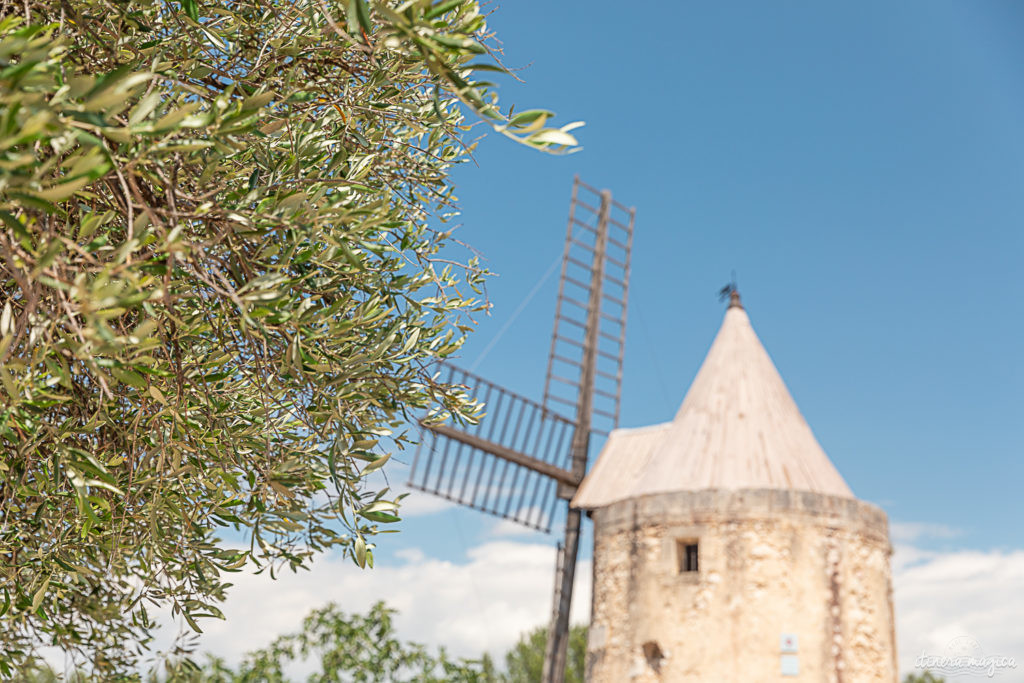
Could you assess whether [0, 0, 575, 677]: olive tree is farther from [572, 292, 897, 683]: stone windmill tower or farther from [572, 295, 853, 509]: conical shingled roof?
[572, 295, 853, 509]: conical shingled roof

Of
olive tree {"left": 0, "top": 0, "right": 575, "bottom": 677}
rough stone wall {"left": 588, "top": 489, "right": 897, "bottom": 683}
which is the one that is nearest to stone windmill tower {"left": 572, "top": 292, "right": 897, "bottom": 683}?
rough stone wall {"left": 588, "top": 489, "right": 897, "bottom": 683}

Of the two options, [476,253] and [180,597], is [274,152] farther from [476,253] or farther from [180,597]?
[180,597]

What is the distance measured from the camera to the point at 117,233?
3.07 meters

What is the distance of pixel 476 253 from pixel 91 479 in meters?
2.00

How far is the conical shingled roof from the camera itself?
1269 cm

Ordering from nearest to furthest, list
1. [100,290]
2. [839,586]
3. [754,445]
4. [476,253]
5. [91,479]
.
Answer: [100,290]
[91,479]
[476,253]
[839,586]
[754,445]

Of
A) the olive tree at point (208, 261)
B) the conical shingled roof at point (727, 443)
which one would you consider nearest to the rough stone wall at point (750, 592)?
the conical shingled roof at point (727, 443)

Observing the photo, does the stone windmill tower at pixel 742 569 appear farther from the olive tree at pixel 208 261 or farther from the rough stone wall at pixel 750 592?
the olive tree at pixel 208 261

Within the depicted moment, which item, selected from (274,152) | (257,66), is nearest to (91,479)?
(274,152)

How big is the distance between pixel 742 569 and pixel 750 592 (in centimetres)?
30

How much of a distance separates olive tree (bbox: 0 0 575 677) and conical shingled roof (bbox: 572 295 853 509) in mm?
9436

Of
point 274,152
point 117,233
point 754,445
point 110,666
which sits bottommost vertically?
point 110,666

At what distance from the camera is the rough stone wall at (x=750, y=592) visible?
11.4m

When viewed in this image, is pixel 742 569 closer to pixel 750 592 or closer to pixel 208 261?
pixel 750 592
